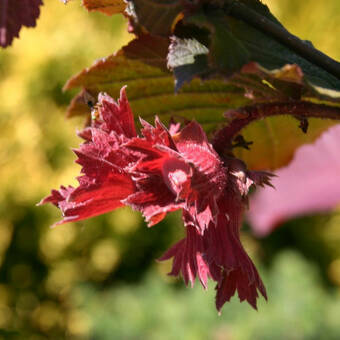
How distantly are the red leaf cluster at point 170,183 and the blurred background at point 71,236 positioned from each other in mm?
2348

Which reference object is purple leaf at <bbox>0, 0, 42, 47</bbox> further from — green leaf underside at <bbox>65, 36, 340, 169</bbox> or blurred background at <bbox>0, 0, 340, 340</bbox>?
blurred background at <bbox>0, 0, 340, 340</bbox>

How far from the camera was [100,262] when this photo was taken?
10.8 ft

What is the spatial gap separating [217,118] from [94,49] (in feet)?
8.75

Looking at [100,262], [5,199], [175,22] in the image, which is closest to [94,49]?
[5,199]

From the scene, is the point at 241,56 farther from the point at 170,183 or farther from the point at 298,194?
the point at 298,194

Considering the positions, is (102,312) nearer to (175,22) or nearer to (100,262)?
(100,262)

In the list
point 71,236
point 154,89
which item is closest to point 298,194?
point 71,236

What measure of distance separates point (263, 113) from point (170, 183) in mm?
97

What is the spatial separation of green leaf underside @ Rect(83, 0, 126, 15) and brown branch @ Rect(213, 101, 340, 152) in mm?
126

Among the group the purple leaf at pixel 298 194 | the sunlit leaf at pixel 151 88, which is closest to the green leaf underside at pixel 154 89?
the sunlit leaf at pixel 151 88

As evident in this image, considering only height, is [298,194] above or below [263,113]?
above

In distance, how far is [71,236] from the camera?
3135 mm

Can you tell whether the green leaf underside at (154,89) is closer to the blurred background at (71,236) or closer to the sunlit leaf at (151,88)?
the sunlit leaf at (151,88)

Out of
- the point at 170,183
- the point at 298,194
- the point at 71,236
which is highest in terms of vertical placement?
the point at 298,194
